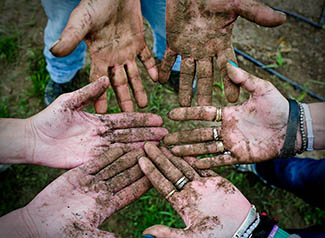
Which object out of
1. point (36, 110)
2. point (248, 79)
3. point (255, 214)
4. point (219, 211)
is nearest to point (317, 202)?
point (255, 214)

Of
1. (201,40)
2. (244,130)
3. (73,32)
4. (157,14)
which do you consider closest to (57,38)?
(73,32)

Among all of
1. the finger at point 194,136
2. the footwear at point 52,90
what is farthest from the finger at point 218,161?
the footwear at point 52,90

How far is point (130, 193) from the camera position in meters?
1.86

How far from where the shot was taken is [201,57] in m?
2.10

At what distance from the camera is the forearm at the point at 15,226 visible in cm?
153

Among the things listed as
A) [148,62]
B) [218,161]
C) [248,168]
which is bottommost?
[248,168]

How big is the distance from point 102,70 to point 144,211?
4.63 ft

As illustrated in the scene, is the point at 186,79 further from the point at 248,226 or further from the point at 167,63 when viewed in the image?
the point at 248,226

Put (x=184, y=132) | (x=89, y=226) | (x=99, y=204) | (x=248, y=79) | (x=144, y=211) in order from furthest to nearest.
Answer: (x=144, y=211)
(x=184, y=132)
(x=248, y=79)
(x=99, y=204)
(x=89, y=226)

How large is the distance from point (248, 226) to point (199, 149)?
24.3 inches

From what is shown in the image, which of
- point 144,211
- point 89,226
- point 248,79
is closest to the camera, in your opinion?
point 89,226

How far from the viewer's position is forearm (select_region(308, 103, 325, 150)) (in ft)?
6.06

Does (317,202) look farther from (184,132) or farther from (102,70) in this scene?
(102,70)

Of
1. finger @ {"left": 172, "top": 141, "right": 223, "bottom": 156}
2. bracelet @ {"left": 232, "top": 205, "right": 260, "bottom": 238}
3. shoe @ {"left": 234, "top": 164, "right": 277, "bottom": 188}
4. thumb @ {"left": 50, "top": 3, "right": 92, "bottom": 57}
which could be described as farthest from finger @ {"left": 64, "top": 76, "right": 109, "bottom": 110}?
shoe @ {"left": 234, "top": 164, "right": 277, "bottom": 188}
